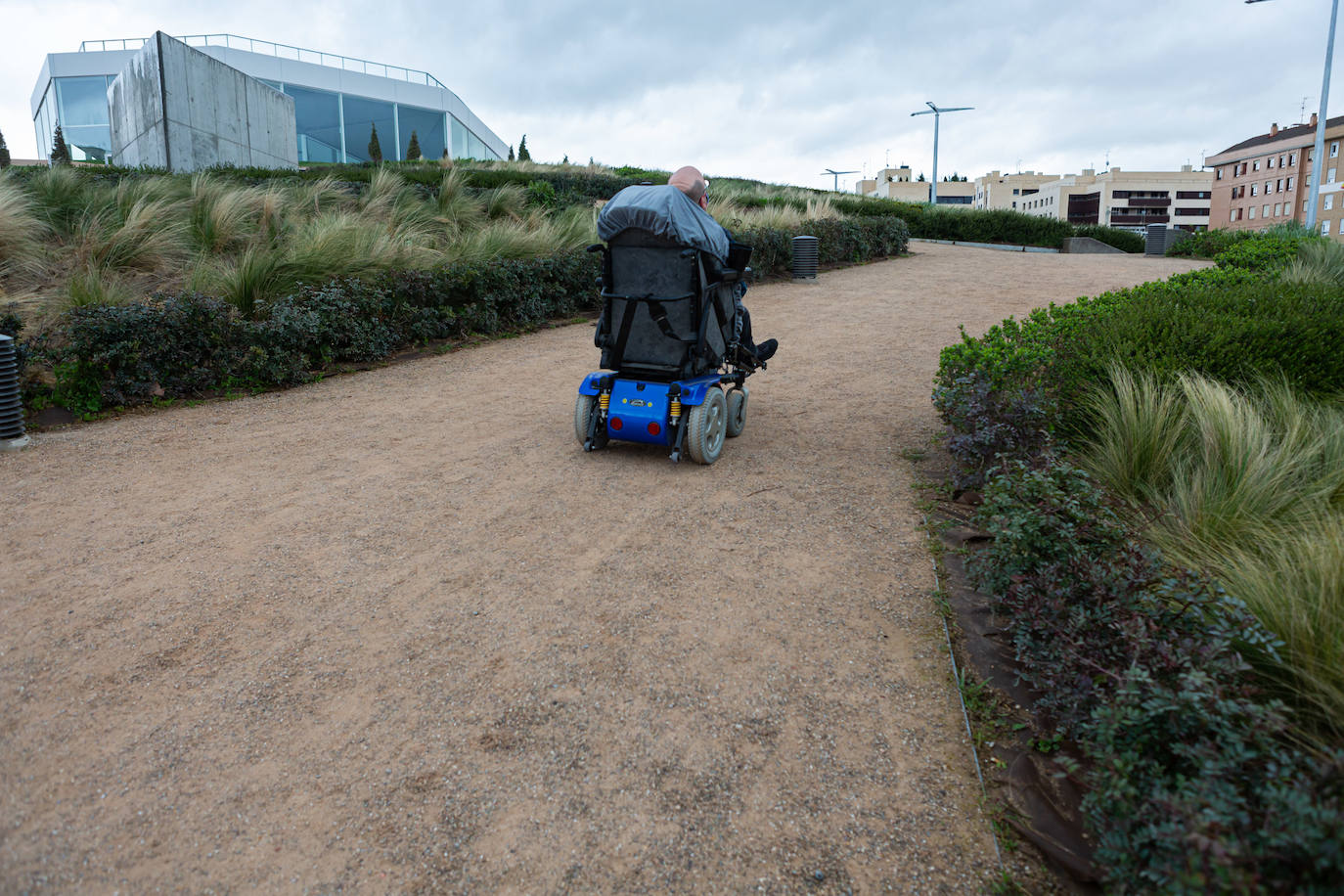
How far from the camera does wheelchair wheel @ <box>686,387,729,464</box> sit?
505cm

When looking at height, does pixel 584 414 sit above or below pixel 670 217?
below

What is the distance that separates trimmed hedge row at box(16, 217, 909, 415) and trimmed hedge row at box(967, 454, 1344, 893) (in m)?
6.71

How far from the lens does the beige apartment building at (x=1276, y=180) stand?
61.5m

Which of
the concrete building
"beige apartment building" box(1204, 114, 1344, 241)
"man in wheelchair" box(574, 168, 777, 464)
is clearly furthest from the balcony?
"man in wheelchair" box(574, 168, 777, 464)

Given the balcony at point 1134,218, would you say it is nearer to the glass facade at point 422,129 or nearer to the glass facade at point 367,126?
the glass facade at point 422,129

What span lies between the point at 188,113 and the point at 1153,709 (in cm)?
2017

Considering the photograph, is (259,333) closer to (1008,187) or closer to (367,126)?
(367,126)

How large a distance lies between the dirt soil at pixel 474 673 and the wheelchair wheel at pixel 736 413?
0.36 m

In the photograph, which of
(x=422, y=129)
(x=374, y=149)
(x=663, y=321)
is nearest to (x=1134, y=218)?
(x=422, y=129)

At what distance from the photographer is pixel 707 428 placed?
5172 mm

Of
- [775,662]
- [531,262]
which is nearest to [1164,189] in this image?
[531,262]

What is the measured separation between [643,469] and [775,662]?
235cm

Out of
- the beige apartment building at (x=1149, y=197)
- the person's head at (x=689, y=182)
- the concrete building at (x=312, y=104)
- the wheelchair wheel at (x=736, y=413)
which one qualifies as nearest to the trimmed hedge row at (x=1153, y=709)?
the wheelchair wheel at (x=736, y=413)

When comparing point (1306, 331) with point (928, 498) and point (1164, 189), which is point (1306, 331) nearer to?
point (928, 498)
